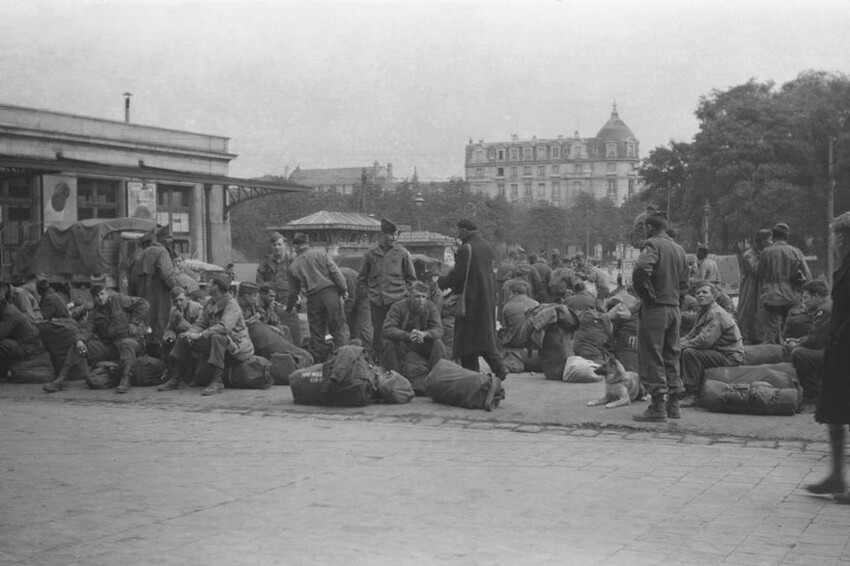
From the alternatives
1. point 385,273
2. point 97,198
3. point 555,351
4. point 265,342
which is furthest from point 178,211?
point 555,351

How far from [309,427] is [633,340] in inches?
172

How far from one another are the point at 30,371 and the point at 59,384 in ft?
3.87

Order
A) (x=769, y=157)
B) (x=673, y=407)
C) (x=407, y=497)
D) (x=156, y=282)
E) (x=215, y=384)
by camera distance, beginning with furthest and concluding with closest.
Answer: (x=769, y=157), (x=156, y=282), (x=215, y=384), (x=673, y=407), (x=407, y=497)

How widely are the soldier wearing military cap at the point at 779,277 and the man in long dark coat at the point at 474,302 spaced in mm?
3999

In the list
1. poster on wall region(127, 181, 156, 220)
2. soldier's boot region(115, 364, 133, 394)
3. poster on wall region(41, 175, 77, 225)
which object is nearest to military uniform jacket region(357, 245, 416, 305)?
soldier's boot region(115, 364, 133, 394)

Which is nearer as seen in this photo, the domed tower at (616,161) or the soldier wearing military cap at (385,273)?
the soldier wearing military cap at (385,273)

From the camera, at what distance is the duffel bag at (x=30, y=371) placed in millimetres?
13125

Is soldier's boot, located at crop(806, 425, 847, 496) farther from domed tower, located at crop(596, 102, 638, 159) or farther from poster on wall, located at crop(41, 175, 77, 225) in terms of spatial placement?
domed tower, located at crop(596, 102, 638, 159)

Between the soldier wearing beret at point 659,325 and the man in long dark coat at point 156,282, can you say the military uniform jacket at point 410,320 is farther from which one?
the man in long dark coat at point 156,282

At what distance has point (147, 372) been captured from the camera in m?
12.4

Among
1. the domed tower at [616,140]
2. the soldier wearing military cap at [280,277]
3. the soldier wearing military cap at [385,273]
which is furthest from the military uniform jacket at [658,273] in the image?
the domed tower at [616,140]

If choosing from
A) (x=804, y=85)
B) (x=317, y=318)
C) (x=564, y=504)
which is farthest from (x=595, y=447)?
(x=804, y=85)

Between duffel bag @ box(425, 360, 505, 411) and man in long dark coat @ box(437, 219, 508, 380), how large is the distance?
0.94 feet

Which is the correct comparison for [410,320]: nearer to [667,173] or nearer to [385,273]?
[385,273]
